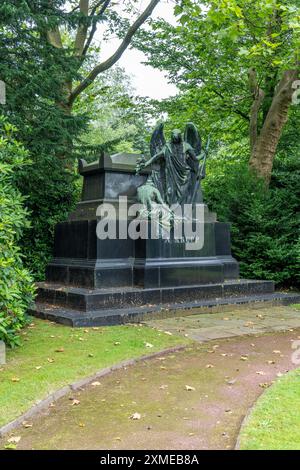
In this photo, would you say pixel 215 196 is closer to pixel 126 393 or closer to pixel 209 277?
pixel 209 277

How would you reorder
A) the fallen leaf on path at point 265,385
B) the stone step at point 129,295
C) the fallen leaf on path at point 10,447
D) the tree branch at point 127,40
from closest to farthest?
the fallen leaf on path at point 10,447
the fallen leaf on path at point 265,385
the stone step at point 129,295
the tree branch at point 127,40

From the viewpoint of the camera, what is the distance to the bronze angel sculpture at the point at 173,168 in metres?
10.8

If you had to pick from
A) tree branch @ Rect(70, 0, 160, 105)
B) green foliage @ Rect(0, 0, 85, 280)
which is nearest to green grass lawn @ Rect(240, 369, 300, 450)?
green foliage @ Rect(0, 0, 85, 280)

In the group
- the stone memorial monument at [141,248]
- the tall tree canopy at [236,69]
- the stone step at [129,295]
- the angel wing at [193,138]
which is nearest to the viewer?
the stone step at [129,295]

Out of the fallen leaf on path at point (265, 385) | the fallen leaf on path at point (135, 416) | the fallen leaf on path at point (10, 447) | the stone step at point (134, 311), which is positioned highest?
the stone step at point (134, 311)

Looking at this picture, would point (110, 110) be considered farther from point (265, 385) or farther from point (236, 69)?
point (265, 385)

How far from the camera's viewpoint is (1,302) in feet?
20.3

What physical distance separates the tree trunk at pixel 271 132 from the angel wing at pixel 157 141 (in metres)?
5.41

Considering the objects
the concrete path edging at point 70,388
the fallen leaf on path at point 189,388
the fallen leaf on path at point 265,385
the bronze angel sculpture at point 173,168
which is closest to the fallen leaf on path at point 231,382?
the fallen leaf on path at point 265,385

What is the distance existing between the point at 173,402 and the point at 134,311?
392 centimetres

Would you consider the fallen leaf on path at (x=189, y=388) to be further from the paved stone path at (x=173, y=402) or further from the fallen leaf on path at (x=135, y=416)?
the fallen leaf on path at (x=135, y=416)

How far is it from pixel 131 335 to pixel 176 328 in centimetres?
90

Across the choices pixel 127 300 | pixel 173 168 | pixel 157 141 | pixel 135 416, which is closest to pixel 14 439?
pixel 135 416

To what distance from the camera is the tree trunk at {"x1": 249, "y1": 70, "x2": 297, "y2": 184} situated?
604 inches
